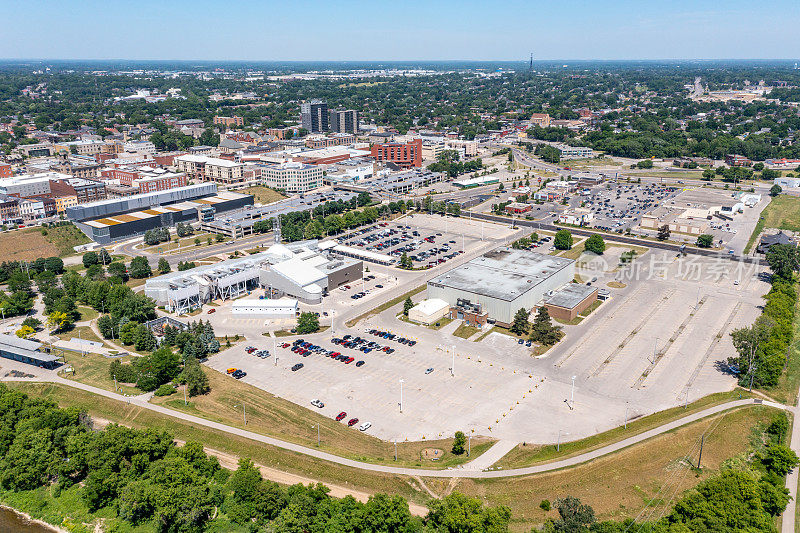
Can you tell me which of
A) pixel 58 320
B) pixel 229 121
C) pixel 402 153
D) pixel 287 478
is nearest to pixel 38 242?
pixel 58 320

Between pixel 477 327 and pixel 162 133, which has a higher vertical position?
pixel 162 133

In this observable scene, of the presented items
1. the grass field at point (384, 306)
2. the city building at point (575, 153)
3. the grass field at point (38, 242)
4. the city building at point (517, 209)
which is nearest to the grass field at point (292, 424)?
the grass field at point (384, 306)

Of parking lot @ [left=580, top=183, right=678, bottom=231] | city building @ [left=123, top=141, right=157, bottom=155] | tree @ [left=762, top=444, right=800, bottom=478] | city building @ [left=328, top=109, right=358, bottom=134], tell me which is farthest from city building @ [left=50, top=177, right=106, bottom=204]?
tree @ [left=762, top=444, right=800, bottom=478]

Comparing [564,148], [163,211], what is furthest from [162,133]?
[564,148]

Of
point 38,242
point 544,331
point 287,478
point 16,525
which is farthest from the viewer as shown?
point 38,242

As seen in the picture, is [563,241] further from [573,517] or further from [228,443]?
[228,443]

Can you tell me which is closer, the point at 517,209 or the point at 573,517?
the point at 573,517

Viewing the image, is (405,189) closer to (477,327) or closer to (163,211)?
(163,211)
